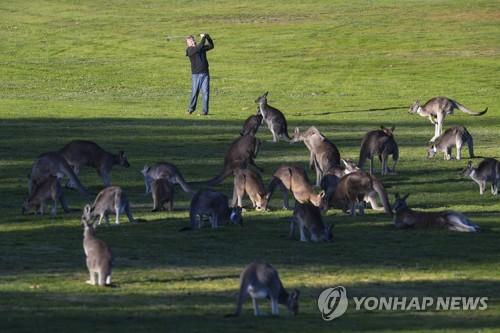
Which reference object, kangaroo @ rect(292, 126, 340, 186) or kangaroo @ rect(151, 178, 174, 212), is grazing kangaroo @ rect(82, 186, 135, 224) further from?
kangaroo @ rect(292, 126, 340, 186)

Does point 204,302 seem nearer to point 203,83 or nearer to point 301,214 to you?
point 301,214

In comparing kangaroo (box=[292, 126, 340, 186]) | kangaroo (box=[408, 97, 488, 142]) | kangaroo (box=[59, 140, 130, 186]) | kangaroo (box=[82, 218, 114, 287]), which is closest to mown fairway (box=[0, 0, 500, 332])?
kangaroo (box=[82, 218, 114, 287])

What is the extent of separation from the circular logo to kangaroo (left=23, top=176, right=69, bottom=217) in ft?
25.0

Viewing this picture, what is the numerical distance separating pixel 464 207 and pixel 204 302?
1017cm

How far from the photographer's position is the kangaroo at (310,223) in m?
20.7

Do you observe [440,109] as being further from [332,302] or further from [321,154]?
[332,302]

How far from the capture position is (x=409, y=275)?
18.7 metres

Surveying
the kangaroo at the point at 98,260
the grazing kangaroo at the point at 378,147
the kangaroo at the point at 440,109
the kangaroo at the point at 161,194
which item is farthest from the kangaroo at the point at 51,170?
the kangaroo at the point at 440,109

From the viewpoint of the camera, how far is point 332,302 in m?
16.4

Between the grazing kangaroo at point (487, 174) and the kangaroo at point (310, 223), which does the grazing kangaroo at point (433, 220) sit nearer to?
the kangaroo at point (310, 223)

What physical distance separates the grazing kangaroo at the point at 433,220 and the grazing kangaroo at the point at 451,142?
9519 millimetres

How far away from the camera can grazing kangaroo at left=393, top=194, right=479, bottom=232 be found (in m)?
22.3

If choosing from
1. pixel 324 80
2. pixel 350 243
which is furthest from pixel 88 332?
pixel 324 80

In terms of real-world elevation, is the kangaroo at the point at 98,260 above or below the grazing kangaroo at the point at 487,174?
below
